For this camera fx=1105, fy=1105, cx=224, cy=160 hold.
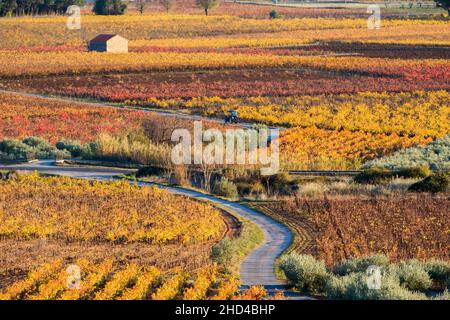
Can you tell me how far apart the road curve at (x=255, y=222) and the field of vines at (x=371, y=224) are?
2.15 ft

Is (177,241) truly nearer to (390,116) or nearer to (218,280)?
(218,280)

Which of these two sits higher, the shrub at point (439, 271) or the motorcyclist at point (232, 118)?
the shrub at point (439, 271)

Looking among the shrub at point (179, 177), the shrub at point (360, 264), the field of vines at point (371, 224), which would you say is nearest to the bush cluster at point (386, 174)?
the field of vines at point (371, 224)

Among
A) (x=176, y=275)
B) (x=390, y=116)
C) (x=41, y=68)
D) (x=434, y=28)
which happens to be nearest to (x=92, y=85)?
(x=41, y=68)

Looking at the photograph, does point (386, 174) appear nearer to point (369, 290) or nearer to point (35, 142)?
point (35, 142)

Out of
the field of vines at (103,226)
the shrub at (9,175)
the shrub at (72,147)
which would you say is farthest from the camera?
the shrub at (72,147)

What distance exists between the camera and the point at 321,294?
2286cm

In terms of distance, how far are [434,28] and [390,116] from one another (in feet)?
292

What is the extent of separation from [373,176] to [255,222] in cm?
791

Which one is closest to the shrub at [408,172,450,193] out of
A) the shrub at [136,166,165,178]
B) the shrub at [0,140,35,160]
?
the shrub at [136,166,165,178]

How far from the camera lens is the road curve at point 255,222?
81.3ft

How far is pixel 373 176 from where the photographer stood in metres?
38.9

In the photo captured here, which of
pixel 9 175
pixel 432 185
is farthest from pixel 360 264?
pixel 9 175

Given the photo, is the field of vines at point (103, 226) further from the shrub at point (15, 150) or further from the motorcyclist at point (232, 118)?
the motorcyclist at point (232, 118)
